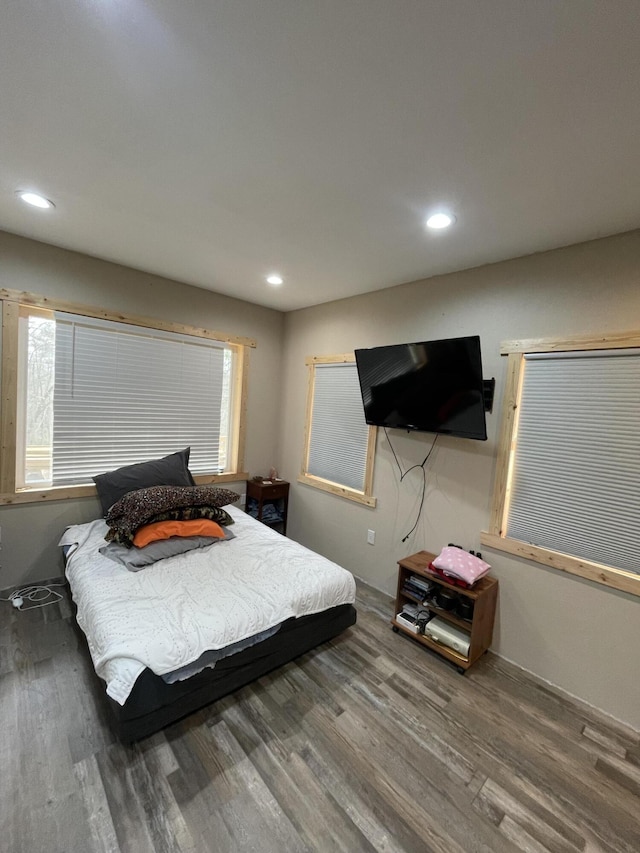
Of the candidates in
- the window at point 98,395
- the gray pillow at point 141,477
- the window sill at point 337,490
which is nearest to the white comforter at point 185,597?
the gray pillow at point 141,477

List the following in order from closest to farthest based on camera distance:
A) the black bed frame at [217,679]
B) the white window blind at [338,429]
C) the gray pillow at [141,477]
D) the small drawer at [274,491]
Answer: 1. the black bed frame at [217,679]
2. the gray pillow at [141,477]
3. the white window blind at [338,429]
4. the small drawer at [274,491]

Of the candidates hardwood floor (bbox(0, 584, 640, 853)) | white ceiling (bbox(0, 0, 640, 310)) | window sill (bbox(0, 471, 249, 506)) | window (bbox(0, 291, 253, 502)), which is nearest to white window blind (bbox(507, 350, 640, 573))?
white ceiling (bbox(0, 0, 640, 310))

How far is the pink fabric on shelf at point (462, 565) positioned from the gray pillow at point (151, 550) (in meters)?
1.72

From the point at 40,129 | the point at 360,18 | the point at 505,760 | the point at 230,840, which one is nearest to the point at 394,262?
the point at 360,18

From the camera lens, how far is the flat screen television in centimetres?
224

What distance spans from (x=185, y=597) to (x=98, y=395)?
198 cm

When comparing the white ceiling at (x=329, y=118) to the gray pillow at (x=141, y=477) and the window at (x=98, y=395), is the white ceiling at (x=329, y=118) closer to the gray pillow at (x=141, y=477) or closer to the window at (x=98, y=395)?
the window at (x=98, y=395)

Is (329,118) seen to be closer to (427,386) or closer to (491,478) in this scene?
(427,386)

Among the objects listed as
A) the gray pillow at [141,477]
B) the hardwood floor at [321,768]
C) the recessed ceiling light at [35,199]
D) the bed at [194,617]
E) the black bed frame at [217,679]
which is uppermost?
the recessed ceiling light at [35,199]

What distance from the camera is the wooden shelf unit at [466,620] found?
223 cm

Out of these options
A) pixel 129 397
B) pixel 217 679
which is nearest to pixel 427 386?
pixel 217 679

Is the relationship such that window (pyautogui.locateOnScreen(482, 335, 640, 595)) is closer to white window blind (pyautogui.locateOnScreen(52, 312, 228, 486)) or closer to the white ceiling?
the white ceiling

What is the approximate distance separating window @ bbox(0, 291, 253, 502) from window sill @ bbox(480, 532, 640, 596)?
2.71 metres

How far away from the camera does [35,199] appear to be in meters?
2.04
